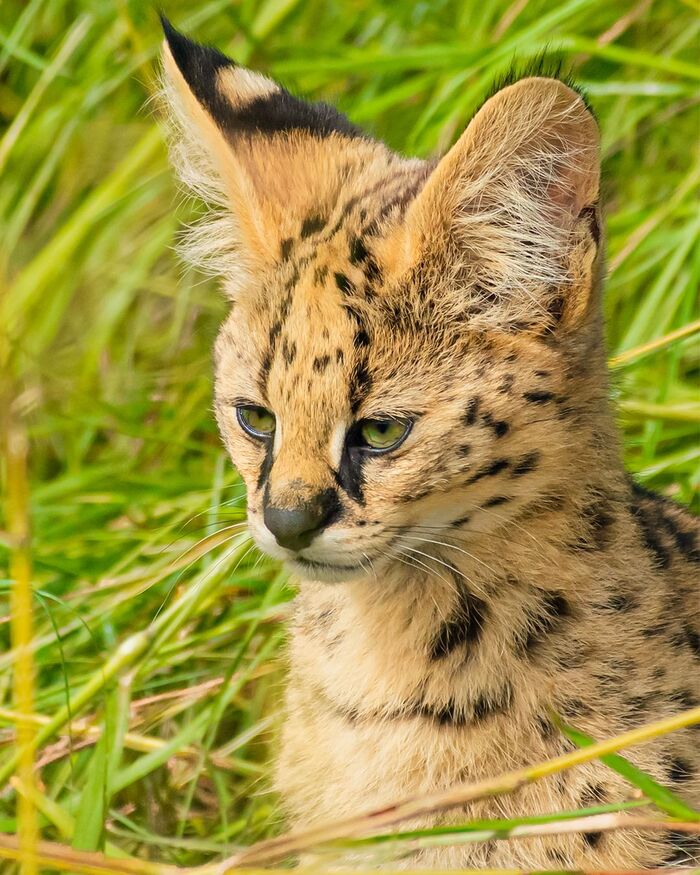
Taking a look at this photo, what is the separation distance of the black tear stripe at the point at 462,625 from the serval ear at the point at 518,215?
1.62ft

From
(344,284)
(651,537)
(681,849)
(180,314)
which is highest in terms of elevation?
(180,314)

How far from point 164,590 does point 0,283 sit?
183cm

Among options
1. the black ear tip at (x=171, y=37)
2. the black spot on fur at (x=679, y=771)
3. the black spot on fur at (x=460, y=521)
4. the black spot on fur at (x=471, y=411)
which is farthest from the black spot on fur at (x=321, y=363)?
the black spot on fur at (x=679, y=771)

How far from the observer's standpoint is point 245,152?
2.40m

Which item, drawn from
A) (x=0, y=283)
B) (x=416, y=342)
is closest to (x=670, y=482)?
(x=416, y=342)

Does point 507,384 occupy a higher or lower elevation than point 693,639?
higher

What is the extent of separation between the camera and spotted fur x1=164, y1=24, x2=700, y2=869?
206 centimetres

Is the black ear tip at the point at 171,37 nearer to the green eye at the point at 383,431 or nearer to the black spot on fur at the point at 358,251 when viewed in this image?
the black spot on fur at the point at 358,251

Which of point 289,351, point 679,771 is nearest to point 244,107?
point 289,351

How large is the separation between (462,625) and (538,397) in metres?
→ 0.45

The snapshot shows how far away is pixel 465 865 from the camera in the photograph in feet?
7.14

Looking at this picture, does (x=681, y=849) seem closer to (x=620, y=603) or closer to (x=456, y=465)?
(x=620, y=603)

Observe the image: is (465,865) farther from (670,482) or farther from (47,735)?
(670,482)

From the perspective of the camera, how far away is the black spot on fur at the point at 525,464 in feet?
6.96
